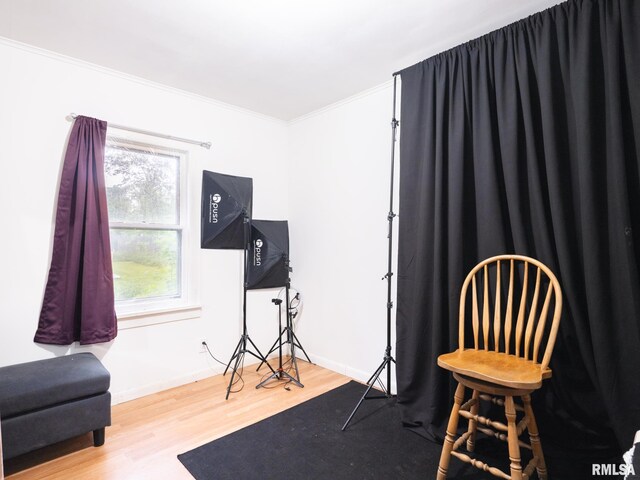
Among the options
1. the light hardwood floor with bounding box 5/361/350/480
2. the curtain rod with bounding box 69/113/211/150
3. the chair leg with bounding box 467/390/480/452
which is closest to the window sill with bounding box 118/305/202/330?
the light hardwood floor with bounding box 5/361/350/480

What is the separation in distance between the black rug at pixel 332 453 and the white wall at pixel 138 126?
40.3 inches

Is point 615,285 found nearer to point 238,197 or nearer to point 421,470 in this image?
point 421,470

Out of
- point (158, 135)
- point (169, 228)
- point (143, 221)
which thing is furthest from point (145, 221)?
point (158, 135)

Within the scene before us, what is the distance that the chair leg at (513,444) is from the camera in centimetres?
143

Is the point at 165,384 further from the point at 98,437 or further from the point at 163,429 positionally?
the point at 98,437

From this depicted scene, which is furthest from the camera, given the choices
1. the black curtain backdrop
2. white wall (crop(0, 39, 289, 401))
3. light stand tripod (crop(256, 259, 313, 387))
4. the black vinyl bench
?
light stand tripod (crop(256, 259, 313, 387))

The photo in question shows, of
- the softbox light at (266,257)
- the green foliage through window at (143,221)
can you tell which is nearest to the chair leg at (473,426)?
the softbox light at (266,257)

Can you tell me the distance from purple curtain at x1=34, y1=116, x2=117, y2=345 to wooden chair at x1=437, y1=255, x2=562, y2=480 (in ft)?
7.40

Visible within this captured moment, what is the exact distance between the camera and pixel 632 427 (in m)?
1.50

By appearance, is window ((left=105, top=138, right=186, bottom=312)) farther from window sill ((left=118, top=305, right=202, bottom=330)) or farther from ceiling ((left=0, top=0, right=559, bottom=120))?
ceiling ((left=0, top=0, right=559, bottom=120))

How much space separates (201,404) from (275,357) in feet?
3.73

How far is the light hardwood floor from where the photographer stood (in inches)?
71.2

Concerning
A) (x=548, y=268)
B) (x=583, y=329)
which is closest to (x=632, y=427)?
(x=583, y=329)

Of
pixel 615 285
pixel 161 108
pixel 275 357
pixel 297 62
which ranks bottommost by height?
pixel 275 357
